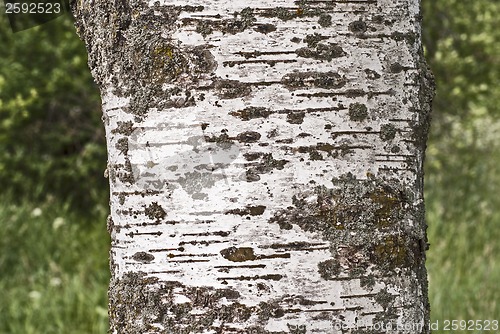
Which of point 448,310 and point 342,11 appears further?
point 448,310

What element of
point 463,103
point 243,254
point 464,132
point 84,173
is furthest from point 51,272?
point 464,132

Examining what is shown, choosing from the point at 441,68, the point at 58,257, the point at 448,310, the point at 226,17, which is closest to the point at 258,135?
the point at 226,17

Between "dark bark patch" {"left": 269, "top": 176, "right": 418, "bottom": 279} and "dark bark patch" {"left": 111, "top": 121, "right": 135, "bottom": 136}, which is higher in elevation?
"dark bark patch" {"left": 111, "top": 121, "right": 135, "bottom": 136}

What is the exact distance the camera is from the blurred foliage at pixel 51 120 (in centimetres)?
603

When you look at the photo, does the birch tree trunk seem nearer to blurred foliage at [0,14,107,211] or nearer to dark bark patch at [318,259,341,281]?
dark bark patch at [318,259,341,281]

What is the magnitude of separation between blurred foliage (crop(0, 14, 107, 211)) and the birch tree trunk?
4.50m

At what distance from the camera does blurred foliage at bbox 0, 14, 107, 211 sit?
6027 mm

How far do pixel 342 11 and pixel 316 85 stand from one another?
0.52 ft

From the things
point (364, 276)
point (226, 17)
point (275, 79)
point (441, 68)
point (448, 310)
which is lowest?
point (448, 310)

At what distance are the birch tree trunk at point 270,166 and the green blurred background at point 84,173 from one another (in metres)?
2.86

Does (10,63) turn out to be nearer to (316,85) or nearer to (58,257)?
(58,257)

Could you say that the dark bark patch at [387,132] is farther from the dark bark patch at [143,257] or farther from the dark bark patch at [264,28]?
the dark bark patch at [143,257]

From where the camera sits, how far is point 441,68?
6.68 metres

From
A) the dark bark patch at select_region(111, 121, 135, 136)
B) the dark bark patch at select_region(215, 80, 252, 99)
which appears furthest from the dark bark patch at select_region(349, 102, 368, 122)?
the dark bark patch at select_region(111, 121, 135, 136)
